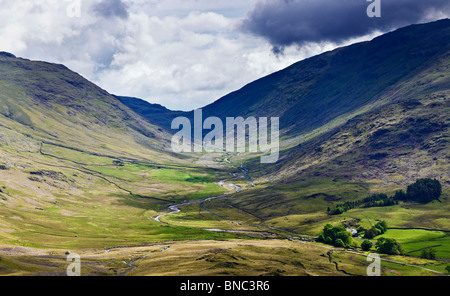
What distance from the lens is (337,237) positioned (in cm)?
19025

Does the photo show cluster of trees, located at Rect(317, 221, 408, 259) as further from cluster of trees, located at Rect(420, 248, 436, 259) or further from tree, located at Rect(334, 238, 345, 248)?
cluster of trees, located at Rect(420, 248, 436, 259)

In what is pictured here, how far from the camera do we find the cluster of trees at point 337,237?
184m

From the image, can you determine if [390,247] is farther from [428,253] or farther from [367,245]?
[428,253]

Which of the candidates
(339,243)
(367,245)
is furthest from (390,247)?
(339,243)

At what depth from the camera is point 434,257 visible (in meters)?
158

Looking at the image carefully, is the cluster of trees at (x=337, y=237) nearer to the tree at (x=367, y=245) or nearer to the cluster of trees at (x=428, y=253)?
the tree at (x=367, y=245)

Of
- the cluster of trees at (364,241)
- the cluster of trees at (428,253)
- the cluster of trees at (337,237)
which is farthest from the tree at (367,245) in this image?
the cluster of trees at (428,253)

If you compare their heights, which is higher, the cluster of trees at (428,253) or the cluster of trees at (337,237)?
the cluster of trees at (337,237)

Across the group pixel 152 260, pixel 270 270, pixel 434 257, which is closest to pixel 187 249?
pixel 152 260

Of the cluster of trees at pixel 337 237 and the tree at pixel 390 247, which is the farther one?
the cluster of trees at pixel 337 237
